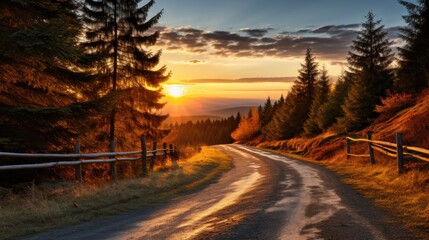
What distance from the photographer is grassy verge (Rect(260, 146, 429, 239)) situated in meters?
7.54

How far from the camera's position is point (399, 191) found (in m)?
11.0

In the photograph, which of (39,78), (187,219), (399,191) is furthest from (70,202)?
(399,191)

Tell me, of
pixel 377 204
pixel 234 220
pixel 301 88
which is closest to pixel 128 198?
pixel 234 220

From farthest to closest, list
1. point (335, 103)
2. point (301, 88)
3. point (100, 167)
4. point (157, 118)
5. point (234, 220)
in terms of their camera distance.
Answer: point (301, 88), point (335, 103), point (157, 118), point (100, 167), point (234, 220)

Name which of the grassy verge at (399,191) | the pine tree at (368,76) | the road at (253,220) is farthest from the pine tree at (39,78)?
the pine tree at (368,76)

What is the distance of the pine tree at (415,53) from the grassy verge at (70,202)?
29.5 metres

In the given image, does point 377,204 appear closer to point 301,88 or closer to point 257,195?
point 257,195

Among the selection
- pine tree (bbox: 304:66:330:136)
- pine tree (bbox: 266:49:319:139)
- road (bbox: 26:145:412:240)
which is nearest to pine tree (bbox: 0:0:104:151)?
road (bbox: 26:145:412:240)

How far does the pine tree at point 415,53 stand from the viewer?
33719 mm

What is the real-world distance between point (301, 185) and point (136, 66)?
15106mm

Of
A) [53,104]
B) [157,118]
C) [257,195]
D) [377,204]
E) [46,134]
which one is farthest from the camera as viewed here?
[157,118]

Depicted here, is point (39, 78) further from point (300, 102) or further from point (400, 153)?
point (300, 102)

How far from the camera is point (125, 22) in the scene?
23.9 m


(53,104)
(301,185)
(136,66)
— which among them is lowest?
(301,185)
